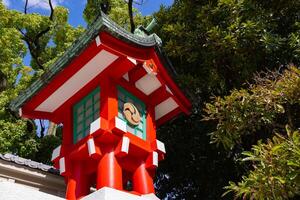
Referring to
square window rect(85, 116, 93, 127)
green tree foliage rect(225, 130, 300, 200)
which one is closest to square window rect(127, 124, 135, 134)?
square window rect(85, 116, 93, 127)

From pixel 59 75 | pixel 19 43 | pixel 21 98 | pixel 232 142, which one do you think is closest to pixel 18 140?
pixel 19 43

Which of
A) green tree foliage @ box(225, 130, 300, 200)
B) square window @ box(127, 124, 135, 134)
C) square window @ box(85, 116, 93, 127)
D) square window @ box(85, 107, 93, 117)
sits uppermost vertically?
square window @ box(85, 107, 93, 117)

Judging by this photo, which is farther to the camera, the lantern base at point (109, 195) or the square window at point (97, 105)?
the square window at point (97, 105)

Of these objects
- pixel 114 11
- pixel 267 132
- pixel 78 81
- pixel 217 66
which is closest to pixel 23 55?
pixel 114 11

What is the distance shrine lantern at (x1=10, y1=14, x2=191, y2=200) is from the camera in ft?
25.5

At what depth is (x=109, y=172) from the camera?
7.52 meters

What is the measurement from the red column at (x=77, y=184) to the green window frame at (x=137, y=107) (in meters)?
1.22

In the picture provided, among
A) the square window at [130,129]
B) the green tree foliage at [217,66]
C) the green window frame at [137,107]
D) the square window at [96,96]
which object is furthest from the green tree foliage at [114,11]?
the square window at [130,129]

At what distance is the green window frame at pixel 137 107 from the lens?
8.28 metres

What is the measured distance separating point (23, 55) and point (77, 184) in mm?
9714

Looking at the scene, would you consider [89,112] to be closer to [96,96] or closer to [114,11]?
[96,96]

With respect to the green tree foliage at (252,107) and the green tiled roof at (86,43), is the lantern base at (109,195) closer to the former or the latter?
the green tree foliage at (252,107)

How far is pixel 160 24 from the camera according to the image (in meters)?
11.2

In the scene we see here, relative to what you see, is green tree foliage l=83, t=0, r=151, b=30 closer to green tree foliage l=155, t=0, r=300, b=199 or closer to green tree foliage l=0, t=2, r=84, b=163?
green tree foliage l=0, t=2, r=84, b=163
